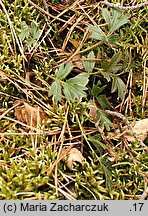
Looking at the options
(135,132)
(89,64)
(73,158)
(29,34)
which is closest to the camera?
(73,158)

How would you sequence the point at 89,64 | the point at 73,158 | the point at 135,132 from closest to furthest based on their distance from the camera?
the point at 73,158 → the point at 135,132 → the point at 89,64

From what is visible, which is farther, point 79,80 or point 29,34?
point 29,34

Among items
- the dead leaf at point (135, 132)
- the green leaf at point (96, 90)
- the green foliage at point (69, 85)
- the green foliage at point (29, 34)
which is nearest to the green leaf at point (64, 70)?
the green foliage at point (69, 85)

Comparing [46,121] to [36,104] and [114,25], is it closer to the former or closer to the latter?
[36,104]

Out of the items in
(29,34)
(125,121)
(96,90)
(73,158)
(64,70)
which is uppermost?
(29,34)

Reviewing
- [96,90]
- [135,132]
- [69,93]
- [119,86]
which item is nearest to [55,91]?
[69,93]

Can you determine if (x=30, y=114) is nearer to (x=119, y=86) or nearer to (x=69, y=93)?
(x=69, y=93)

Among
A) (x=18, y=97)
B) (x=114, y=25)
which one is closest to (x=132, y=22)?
(x=114, y=25)
